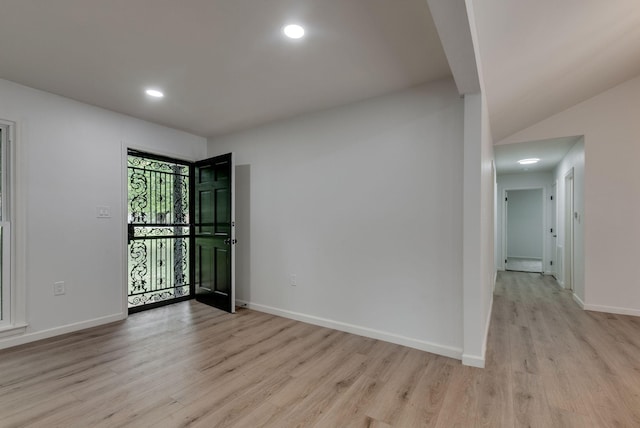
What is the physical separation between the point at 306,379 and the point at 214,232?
98.0 inches

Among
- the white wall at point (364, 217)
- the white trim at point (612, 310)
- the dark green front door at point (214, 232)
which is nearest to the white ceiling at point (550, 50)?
the white wall at point (364, 217)

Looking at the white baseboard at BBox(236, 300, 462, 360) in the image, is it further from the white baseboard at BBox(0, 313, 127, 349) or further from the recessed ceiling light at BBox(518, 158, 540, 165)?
the recessed ceiling light at BBox(518, 158, 540, 165)

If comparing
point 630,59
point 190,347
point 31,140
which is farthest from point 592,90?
point 31,140

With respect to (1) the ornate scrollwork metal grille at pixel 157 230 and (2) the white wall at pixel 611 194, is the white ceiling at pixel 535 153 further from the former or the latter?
(1) the ornate scrollwork metal grille at pixel 157 230

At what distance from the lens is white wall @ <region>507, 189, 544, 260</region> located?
30.0 ft

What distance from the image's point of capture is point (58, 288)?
3.11m

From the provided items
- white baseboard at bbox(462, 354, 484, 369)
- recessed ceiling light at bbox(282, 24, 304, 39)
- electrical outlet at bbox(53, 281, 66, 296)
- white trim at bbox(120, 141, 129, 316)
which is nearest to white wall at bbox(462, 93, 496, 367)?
white baseboard at bbox(462, 354, 484, 369)

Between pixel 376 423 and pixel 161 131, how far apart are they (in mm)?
4034

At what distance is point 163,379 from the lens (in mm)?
2240

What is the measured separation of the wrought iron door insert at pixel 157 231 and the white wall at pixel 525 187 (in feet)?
20.4

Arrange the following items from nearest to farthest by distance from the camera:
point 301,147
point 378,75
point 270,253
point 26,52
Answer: point 26,52
point 378,75
point 301,147
point 270,253

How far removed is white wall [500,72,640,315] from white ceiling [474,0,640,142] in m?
0.29

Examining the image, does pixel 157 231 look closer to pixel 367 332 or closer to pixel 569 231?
pixel 367 332

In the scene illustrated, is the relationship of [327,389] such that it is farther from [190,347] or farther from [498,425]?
[190,347]
